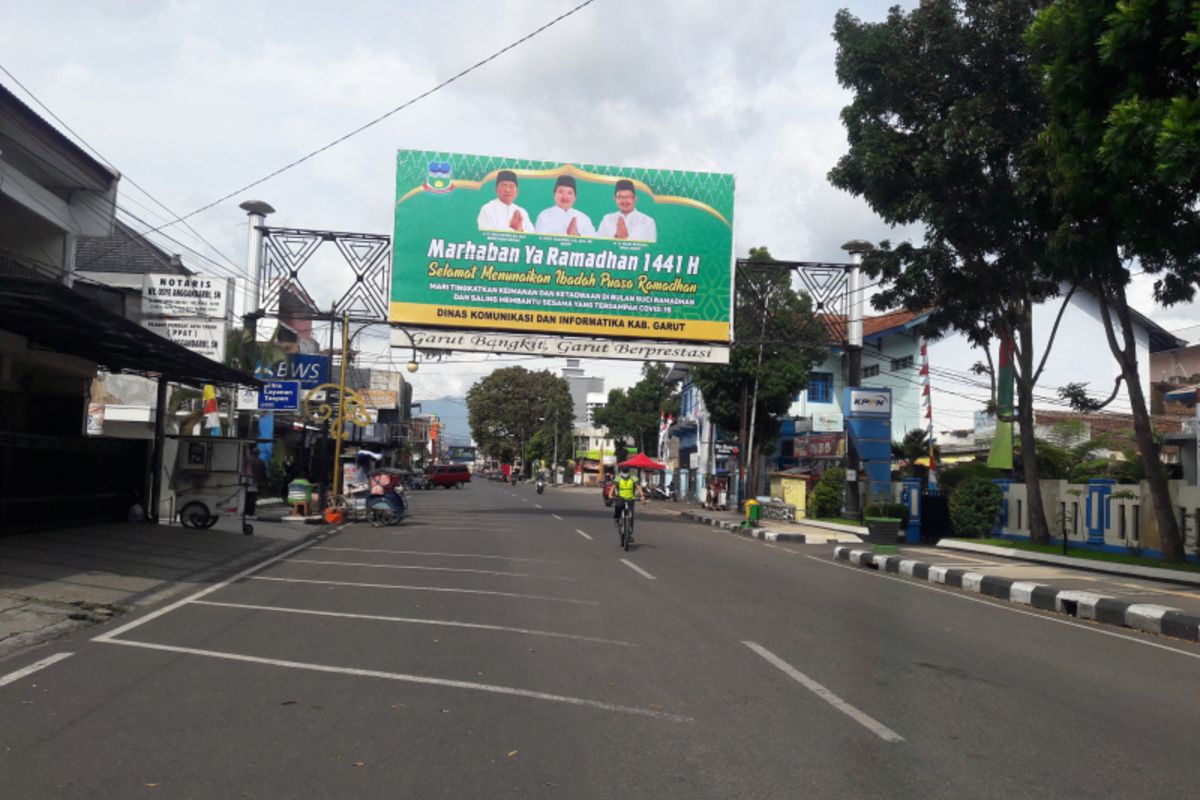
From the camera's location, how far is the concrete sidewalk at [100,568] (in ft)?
29.9

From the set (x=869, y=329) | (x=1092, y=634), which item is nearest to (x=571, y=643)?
(x=1092, y=634)

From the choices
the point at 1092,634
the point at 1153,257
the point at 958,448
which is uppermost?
the point at 1153,257

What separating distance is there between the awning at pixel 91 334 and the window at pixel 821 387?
107ft

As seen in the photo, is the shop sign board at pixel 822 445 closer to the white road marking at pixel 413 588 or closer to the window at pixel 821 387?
the window at pixel 821 387

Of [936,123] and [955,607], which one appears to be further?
[936,123]

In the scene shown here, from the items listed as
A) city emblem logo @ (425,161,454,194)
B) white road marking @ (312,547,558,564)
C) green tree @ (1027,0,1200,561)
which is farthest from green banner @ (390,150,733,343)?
green tree @ (1027,0,1200,561)

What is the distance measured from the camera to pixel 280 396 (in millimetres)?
26328

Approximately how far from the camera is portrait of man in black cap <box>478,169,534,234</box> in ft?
79.5

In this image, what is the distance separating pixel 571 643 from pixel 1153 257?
11.9m

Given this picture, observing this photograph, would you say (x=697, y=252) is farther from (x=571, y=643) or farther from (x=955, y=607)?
(x=571, y=643)

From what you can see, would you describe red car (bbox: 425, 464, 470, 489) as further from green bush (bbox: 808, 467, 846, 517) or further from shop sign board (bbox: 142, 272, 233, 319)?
shop sign board (bbox: 142, 272, 233, 319)

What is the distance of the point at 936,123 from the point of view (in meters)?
18.4

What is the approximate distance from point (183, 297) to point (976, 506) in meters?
18.3

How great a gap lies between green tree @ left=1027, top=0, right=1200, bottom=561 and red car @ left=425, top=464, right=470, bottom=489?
2006 inches
